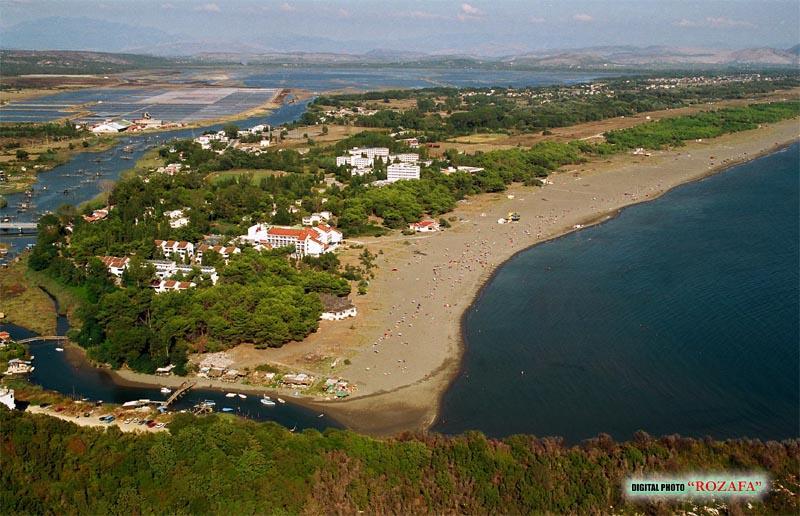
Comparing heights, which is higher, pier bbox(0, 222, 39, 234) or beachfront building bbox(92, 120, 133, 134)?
beachfront building bbox(92, 120, 133, 134)

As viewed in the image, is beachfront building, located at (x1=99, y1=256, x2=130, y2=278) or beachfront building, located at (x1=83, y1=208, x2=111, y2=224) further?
beachfront building, located at (x1=83, y1=208, x2=111, y2=224)

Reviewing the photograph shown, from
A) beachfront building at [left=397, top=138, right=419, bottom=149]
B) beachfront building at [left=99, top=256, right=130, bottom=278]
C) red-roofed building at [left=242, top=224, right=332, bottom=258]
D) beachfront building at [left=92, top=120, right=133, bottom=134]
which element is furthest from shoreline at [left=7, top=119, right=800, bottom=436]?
beachfront building at [left=92, top=120, right=133, bottom=134]

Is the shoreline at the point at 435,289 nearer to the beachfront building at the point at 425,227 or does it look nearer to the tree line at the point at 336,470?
the beachfront building at the point at 425,227

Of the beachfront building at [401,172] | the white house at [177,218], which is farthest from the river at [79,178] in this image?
the beachfront building at [401,172]

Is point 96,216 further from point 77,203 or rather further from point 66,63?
point 66,63

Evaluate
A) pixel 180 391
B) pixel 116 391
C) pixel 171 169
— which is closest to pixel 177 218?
pixel 171 169

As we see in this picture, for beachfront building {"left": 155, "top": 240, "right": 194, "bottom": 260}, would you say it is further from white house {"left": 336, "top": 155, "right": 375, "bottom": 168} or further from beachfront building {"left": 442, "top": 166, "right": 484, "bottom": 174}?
beachfront building {"left": 442, "top": 166, "right": 484, "bottom": 174}

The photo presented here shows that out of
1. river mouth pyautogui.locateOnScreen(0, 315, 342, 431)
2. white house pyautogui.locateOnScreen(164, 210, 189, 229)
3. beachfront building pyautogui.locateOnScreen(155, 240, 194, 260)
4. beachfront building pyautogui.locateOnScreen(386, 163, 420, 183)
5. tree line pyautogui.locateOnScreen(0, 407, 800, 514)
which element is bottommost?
river mouth pyautogui.locateOnScreen(0, 315, 342, 431)
